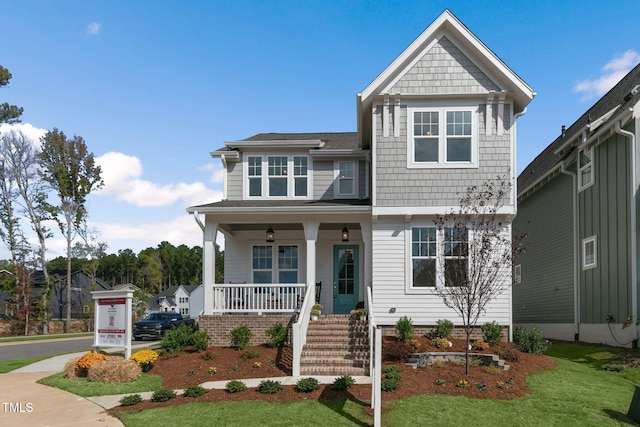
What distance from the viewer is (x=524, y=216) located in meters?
24.2

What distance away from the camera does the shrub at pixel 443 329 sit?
14125 millimetres

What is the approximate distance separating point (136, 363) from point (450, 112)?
33.7 ft

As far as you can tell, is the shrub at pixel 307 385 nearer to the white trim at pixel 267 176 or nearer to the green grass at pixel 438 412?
the green grass at pixel 438 412

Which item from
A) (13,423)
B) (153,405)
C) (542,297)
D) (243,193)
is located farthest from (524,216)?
(13,423)

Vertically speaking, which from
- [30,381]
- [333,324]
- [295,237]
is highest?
[295,237]

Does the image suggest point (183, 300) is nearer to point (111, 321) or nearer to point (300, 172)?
point (300, 172)

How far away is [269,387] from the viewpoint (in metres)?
10.4

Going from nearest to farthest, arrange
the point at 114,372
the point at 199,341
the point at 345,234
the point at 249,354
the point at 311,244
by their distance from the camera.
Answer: the point at 114,372
the point at 249,354
the point at 199,341
the point at 311,244
the point at 345,234

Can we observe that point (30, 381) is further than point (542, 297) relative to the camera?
No

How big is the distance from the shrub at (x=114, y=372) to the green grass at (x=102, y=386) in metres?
0.14

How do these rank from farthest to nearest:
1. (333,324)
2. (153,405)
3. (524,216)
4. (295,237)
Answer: (524,216)
(295,237)
(333,324)
(153,405)

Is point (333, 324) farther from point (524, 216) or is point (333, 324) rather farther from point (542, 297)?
point (524, 216)

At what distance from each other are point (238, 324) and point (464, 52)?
964cm

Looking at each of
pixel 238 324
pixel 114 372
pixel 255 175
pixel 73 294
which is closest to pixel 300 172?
Answer: pixel 255 175
